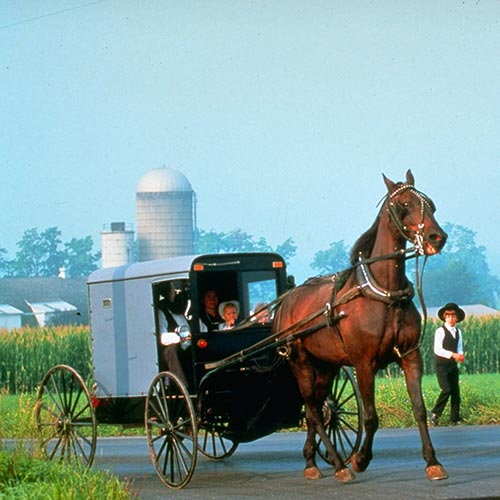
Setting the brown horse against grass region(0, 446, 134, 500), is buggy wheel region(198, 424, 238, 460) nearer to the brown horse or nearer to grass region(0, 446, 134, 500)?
the brown horse

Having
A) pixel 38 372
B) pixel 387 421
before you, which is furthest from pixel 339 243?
pixel 387 421

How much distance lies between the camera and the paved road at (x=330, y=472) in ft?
39.9

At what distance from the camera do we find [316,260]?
557 feet

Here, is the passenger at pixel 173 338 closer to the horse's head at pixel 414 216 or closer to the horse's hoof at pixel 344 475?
the horse's hoof at pixel 344 475

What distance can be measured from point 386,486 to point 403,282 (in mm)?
1792

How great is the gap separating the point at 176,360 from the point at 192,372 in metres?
0.33

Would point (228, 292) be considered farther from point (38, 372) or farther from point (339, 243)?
point (339, 243)

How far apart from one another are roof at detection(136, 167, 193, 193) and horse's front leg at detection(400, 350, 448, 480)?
403ft

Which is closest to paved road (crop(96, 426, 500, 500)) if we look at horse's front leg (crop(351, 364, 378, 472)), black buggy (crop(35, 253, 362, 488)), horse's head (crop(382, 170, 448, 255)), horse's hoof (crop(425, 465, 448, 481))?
horse's hoof (crop(425, 465, 448, 481))

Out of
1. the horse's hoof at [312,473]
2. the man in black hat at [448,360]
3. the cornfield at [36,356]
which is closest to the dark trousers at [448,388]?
the man in black hat at [448,360]

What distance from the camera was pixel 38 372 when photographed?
4159cm

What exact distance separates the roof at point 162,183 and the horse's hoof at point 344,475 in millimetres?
122339

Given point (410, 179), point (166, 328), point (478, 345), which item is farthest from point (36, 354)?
point (410, 179)

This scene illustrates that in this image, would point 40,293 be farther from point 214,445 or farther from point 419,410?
point 419,410
